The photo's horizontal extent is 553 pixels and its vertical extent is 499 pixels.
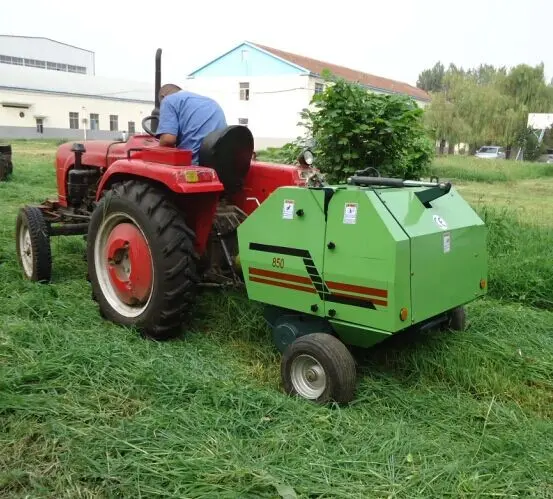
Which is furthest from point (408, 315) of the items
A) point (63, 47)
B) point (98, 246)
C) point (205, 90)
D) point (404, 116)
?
point (63, 47)

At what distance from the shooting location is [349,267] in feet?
10.2

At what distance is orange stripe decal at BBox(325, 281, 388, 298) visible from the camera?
300 cm

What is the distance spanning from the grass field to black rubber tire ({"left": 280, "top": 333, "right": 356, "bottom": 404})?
0.27ft

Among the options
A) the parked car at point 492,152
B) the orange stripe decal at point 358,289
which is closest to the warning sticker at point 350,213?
the orange stripe decal at point 358,289

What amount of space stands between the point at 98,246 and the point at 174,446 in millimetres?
2098

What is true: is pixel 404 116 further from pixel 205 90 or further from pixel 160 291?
pixel 205 90

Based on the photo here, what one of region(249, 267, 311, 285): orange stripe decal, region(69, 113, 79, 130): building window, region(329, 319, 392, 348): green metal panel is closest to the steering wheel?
region(249, 267, 311, 285): orange stripe decal

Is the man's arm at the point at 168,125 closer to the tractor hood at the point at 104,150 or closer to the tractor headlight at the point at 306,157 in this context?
the tractor hood at the point at 104,150

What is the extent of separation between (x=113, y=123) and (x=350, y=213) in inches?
1827

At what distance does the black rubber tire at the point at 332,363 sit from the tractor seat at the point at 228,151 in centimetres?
144

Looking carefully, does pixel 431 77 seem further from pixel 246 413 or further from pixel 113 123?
pixel 246 413

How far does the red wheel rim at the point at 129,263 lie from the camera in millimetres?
3895

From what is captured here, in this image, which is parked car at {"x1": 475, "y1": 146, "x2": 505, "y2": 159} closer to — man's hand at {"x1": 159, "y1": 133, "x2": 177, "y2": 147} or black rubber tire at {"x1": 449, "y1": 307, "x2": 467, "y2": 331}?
black rubber tire at {"x1": 449, "y1": 307, "x2": 467, "y2": 331}

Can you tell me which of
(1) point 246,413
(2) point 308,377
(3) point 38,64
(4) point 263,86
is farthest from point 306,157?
(3) point 38,64
